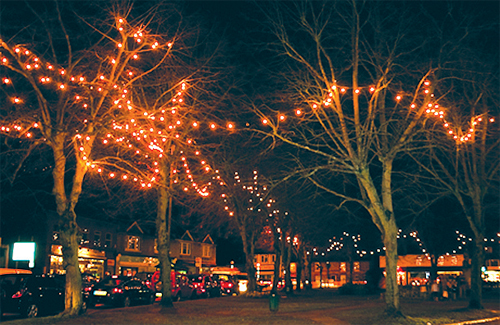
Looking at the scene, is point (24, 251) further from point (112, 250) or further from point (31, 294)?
point (112, 250)

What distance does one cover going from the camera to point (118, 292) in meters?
25.5

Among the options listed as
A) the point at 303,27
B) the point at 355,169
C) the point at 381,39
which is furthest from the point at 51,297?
the point at 381,39

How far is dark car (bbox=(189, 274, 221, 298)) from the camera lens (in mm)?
36844

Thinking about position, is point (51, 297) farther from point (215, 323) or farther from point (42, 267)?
point (42, 267)

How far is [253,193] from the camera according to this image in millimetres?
33062

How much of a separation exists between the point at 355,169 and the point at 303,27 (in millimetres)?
5304

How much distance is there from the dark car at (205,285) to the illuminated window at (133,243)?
Answer: 19.7 meters

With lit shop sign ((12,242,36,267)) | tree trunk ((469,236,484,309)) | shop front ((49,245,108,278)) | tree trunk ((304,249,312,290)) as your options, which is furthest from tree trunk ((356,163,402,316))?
tree trunk ((304,249,312,290))

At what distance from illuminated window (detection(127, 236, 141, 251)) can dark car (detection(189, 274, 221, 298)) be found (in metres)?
19.7

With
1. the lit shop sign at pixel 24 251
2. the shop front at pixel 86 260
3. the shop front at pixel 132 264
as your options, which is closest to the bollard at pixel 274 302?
the lit shop sign at pixel 24 251

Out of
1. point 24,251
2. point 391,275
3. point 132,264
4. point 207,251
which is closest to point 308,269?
point 132,264

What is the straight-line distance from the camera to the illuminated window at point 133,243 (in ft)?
190

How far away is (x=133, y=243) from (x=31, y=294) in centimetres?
4094

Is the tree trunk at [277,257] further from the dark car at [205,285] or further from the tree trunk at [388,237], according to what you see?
the tree trunk at [388,237]
